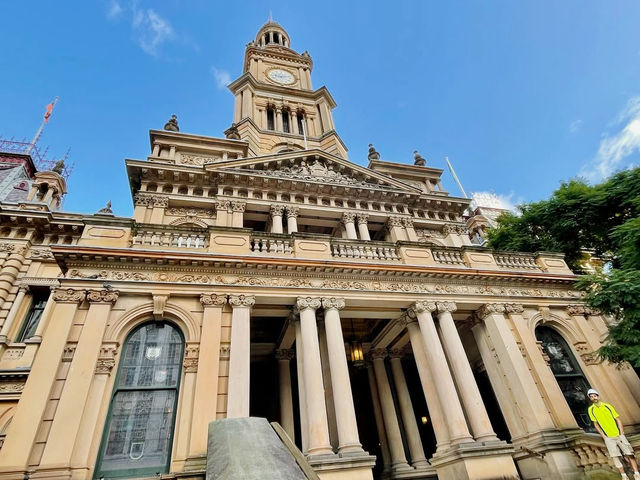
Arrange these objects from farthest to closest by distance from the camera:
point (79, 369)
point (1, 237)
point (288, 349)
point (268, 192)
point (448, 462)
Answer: point (268, 192) < point (1, 237) < point (288, 349) < point (448, 462) < point (79, 369)

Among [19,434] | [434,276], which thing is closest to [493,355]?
[434,276]

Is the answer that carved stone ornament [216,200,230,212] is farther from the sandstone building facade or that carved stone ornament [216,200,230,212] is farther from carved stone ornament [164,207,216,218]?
carved stone ornament [164,207,216,218]

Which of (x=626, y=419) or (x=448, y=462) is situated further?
(x=626, y=419)

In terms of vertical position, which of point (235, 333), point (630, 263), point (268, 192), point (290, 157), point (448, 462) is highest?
point (290, 157)

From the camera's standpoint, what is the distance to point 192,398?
31.3 ft

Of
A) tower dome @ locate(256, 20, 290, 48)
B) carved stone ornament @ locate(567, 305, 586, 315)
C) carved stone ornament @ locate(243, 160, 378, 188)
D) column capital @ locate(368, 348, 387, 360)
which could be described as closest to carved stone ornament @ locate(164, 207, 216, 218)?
carved stone ornament @ locate(243, 160, 378, 188)

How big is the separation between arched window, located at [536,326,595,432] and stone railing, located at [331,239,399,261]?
22.2ft

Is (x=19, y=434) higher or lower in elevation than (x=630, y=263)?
lower

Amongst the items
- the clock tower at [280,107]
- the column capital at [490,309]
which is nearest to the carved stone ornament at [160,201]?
the clock tower at [280,107]

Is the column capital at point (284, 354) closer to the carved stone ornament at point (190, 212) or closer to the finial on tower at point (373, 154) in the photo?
the carved stone ornament at point (190, 212)

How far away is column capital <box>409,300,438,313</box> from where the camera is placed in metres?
13.0

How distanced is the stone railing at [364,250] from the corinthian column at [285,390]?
5.10 metres

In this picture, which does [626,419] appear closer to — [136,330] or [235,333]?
[235,333]

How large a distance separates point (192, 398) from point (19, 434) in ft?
12.2
